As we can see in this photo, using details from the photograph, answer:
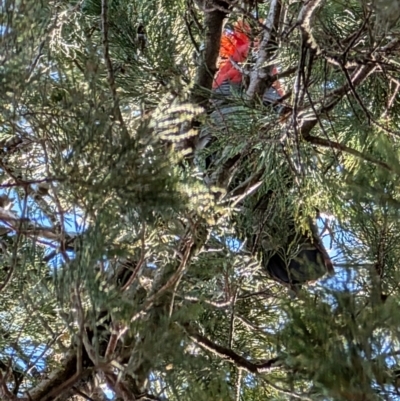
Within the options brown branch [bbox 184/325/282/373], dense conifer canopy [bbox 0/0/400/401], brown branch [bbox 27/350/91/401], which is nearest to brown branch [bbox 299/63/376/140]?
dense conifer canopy [bbox 0/0/400/401]

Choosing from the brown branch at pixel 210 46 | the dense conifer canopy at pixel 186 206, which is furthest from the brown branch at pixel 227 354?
the brown branch at pixel 210 46

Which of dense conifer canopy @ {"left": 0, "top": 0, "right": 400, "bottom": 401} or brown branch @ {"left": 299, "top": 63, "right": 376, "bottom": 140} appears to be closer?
dense conifer canopy @ {"left": 0, "top": 0, "right": 400, "bottom": 401}

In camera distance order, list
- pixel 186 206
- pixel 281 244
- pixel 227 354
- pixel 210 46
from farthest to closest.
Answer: pixel 281 244 → pixel 210 46 → pixel 227 354 → pixel 186 206

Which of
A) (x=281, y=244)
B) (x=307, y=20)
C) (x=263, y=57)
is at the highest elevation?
(x=263, y=57)

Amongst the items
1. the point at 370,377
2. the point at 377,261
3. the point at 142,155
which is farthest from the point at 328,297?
the point at 377,261

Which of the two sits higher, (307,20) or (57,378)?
(307,20)

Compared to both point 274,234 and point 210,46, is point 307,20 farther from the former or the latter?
point 274,234

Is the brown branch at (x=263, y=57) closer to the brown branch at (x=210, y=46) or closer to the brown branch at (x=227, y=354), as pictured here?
the brown branch at (x=210, y=46)

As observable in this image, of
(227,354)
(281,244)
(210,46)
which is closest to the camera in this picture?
(227,354)

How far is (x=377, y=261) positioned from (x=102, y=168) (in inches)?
17.0

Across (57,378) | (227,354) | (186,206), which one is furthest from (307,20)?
(57,378)

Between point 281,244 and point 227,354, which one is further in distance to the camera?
point 281,244

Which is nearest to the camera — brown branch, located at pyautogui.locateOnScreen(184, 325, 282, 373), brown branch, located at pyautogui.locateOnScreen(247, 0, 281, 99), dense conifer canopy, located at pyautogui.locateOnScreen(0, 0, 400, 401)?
dense conifer canopy, located at pyautogui.locateOnScreen(0, 0, 400, 401)

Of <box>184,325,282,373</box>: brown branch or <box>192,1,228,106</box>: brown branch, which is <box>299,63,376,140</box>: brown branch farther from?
<box>184,325,282,373</box>: brown branch
